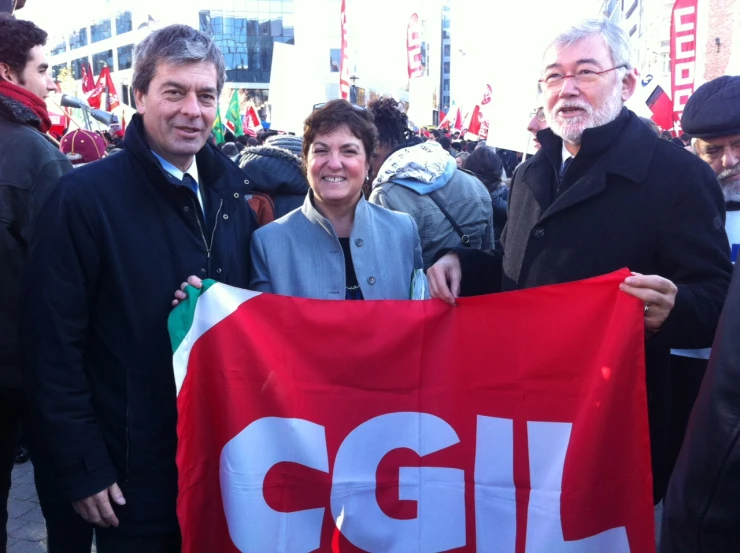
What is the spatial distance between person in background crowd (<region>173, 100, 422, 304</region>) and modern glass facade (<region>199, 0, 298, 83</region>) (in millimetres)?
59513

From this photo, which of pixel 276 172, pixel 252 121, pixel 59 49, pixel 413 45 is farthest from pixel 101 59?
pixel 276 172

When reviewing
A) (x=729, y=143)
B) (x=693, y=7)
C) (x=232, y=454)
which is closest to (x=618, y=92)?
(x=729, y=143)

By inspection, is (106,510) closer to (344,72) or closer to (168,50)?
(168,50)

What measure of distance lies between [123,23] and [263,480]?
70.5m

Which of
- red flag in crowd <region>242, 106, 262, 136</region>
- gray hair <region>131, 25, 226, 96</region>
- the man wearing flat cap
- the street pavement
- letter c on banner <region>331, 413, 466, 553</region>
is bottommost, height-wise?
the street pavement

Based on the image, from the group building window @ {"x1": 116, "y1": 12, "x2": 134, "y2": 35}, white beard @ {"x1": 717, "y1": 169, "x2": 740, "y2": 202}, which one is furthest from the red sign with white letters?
building window @ {"x1": 116, "y1": 12, "x2": 134, "y2": 35}

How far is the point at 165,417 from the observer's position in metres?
2.33

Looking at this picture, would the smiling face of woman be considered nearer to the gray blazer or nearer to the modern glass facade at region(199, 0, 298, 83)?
the gray blazer

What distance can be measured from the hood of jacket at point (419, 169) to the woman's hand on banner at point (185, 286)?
172cm

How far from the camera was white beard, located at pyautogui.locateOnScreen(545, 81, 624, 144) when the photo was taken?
248 cm

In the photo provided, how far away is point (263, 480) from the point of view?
2.38m

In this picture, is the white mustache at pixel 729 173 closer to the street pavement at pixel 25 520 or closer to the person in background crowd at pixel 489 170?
the street pavement at pixel 25 520

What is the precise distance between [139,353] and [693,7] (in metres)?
9.55

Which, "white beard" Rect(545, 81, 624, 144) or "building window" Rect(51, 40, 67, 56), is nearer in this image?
"white beard" Rect(545, 81, 624, 144)
